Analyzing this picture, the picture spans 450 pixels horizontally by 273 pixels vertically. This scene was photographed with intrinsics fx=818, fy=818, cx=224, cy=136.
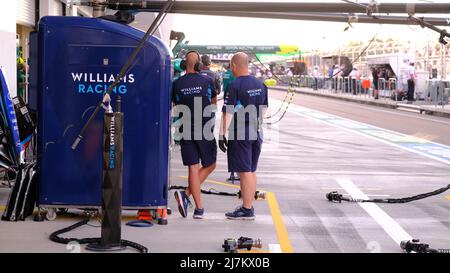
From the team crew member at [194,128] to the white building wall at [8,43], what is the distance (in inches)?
183

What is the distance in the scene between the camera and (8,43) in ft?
A: 45.9

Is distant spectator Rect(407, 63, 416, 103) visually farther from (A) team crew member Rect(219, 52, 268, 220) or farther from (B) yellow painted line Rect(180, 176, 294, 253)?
(A) team crew member Rect(219, 52, 268, 220)

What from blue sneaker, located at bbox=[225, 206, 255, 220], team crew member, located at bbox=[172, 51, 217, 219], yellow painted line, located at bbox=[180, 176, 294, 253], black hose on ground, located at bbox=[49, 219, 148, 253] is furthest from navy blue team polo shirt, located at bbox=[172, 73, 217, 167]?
black hose on ground, located at bbox=[49, 219, 148, 253]

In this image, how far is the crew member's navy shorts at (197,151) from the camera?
993 cm

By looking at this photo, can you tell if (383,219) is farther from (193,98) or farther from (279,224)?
(193,98)

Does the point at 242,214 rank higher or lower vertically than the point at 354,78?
lower

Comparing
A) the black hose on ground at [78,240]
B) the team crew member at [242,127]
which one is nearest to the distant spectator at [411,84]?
the team crew member at [242,127]

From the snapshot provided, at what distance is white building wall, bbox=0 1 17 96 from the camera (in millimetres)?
13523

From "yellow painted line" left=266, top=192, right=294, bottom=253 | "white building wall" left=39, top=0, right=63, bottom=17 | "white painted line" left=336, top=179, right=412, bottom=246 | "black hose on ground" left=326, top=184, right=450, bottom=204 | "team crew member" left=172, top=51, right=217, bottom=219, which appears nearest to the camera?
"yellow painted line" left=266, top=192, right=294, bottom=253

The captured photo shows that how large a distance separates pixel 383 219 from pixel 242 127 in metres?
2.09

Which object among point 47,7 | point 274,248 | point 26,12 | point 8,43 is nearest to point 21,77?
point 26,12

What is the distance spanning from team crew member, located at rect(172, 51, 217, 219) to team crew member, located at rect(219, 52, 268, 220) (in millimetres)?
228

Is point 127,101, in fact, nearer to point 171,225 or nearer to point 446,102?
point 171,225

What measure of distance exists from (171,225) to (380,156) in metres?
9.79
